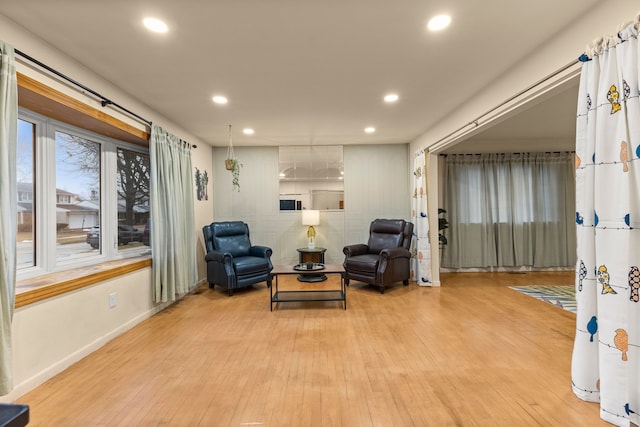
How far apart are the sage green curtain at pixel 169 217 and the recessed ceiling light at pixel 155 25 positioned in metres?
1.58

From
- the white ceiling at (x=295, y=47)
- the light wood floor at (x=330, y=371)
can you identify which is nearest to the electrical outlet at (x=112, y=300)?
the light wood floor at (x=330, y=371)

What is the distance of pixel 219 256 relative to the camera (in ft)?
13.3

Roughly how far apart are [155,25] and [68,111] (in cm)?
113

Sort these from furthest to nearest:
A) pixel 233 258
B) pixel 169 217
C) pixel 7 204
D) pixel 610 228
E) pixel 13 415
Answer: pixel 233 258 < pixel 169 217 < pixel 7 204 < pixel 610 228 < pixel 13 415

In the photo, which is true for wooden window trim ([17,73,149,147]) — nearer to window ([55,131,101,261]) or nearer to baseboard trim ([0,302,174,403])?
window ([55,131,101,261])

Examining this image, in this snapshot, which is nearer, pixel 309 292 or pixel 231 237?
pixel 309 292

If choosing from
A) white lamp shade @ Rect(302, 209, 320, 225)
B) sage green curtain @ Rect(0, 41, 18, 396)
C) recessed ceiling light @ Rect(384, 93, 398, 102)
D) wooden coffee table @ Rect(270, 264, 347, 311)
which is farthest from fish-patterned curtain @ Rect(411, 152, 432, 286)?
sage green curtain @ Rect(0, 41, 18, 396)

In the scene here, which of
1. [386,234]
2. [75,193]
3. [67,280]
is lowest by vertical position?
[67,280]

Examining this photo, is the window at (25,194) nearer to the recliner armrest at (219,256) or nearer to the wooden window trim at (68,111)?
the wooden window trim at (68,111)

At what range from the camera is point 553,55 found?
2061mm

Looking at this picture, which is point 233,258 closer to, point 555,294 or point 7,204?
point 7,204

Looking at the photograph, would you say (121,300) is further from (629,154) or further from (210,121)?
(629,154)

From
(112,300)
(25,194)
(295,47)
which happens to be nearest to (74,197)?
(25,194)

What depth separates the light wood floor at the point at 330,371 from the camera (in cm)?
165
